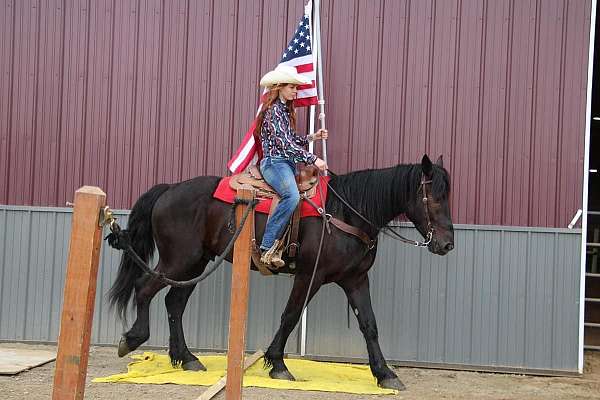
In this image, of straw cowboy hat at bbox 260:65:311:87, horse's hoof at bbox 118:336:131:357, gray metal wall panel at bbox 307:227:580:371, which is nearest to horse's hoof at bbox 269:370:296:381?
gray metal wall panel at bbox 307:227:580:371

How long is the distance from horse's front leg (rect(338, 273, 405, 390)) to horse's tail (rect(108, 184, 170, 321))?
1.92 metres

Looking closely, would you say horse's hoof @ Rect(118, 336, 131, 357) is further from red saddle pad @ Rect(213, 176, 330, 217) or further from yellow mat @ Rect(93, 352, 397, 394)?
red saddle pad @ Rect(213, 176, 330, 217)

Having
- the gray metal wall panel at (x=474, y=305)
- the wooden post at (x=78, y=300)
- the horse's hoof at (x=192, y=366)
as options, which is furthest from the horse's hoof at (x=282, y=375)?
the wooden post at (x=78, y=300)

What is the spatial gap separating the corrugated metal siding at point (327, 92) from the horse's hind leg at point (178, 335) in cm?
140

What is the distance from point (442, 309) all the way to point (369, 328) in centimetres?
128

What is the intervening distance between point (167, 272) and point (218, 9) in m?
2.90

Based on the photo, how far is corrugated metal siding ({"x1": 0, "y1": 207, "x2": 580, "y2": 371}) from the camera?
22.7 feet

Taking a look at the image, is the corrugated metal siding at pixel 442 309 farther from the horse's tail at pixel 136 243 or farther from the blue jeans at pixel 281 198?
the blue jeans at pixel 281 198

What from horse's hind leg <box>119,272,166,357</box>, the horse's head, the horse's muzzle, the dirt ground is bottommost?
the dirt ground

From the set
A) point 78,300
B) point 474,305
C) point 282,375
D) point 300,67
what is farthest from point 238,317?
point 474,305

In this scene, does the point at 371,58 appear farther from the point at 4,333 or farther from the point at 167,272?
the point at 4,333

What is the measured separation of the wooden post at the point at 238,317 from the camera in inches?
155

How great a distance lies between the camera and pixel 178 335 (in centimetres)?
644

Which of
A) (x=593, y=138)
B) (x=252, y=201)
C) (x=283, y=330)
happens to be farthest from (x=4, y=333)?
(x=593, y=138)
